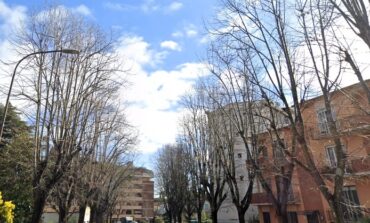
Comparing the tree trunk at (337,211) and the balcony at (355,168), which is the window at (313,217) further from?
the tree trunk at (337,211)

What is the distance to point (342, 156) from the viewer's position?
10.3m

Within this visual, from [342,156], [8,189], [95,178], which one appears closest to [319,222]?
[95,178]

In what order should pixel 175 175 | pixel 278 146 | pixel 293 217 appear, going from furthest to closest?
pixel 175 175, pixel 293 217, pixel 278 146

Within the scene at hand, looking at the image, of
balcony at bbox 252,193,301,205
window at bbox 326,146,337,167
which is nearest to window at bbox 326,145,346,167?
window at bbox 326,146,337,167

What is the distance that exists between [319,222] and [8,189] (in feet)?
80.6

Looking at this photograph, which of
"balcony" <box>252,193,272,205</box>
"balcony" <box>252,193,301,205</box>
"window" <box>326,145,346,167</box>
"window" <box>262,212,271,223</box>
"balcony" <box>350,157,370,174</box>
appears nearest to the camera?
"balcony" <box>350,157,370,174</box>

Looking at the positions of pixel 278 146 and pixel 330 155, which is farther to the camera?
pixel 330 155

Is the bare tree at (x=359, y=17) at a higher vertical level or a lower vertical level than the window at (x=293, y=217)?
higher

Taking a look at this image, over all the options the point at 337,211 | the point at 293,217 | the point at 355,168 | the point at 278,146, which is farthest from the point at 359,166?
the point at 337,211

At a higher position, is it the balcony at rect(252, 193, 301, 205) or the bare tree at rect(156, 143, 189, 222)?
the bare tree at rect(156, 143, 189, 222)

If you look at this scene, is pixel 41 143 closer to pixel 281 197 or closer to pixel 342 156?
pixel 281 197

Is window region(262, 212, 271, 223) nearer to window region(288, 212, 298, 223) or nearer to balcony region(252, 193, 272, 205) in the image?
balcony region(252, 193, 272, 205)

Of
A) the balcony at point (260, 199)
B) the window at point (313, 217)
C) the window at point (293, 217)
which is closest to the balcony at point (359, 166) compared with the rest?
the window at point (313, 217)

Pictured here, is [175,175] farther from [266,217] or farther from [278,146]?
[278,146]
